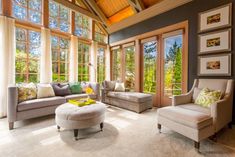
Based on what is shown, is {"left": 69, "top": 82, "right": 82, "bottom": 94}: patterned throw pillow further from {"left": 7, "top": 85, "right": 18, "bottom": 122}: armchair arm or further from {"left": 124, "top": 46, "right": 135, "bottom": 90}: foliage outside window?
{"left": 124, "top": 46, "right": 135, "bottom": 90}: foliage outside window

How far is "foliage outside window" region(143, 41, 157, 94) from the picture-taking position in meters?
4.84

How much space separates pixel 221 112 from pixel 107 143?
195 centimetres

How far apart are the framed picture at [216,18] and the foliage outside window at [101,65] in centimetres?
398

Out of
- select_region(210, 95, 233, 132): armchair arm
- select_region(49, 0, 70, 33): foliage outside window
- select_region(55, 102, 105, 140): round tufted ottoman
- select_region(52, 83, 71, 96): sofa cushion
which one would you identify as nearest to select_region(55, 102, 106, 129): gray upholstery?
select_region(55, 102, 105, 140): round tufted ottoman

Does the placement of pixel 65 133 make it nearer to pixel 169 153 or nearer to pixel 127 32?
pixel 169 153

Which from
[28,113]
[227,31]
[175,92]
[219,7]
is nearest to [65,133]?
[28,113]

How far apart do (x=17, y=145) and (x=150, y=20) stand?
4.79 metres

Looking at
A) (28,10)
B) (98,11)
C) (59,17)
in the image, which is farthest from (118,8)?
(28,10)

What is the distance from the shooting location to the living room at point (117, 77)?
2244 millimetres

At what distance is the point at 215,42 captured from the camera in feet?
11.0

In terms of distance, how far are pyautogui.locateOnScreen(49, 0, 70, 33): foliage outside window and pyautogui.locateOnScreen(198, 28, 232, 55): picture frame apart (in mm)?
4315

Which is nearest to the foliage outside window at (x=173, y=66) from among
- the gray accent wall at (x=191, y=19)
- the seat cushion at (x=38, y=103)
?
the gray accent wall at (x=191, y=19)

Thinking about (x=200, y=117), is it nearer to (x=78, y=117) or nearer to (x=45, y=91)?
(x=78, y=117)

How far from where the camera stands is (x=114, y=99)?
4797 millimetres
